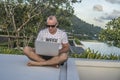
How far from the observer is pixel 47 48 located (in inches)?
183

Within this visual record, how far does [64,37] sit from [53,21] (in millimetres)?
337

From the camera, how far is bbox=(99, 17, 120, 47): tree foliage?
1434 cm

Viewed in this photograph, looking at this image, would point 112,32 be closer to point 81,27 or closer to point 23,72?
point 81,27

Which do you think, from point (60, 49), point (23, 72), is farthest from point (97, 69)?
point (23, 72)

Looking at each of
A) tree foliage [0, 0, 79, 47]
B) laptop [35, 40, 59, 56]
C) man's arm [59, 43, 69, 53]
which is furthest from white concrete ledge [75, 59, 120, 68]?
tree foliage [0, 0, 79, 47]

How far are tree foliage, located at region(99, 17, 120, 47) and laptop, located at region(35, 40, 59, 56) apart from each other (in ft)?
31.6

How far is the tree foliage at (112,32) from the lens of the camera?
14344 millimetres

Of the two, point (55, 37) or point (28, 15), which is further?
point (28, 15)

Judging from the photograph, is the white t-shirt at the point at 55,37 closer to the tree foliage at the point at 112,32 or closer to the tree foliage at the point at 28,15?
the tree foliage at the point at 112,32

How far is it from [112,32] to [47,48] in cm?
1007

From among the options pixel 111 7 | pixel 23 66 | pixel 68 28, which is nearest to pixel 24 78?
pixel 23 66

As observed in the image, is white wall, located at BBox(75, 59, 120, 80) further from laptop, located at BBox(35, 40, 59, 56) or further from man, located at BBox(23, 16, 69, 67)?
laptop, located at BBox(35, 40, 59, 56)

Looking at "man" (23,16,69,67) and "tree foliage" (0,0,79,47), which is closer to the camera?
"man" (23,16,69,67)

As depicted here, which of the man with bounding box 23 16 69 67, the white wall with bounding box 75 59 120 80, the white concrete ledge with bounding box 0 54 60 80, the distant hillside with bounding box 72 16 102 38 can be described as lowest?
the distant hillside with bounding box 72 16 102 38
